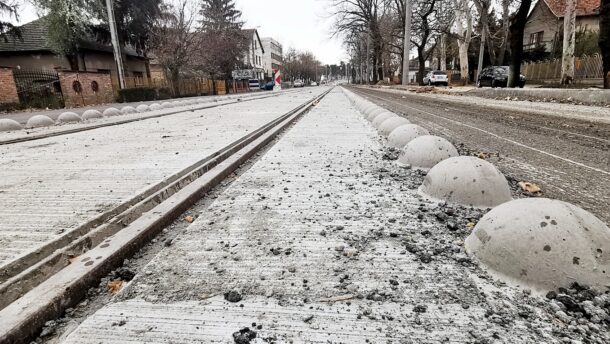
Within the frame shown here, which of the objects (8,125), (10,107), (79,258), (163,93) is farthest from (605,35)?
(163,93)

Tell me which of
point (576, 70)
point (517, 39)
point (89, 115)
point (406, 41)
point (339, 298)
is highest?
point (406, 41)

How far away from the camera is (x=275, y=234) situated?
2.69 m

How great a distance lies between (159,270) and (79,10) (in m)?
A: 34.2

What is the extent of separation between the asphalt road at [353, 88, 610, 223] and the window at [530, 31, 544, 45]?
47.4m

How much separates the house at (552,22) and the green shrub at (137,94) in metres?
38.3

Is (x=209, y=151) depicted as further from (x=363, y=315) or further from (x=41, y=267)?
(x=363, y=315)

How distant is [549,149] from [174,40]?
1381 inches

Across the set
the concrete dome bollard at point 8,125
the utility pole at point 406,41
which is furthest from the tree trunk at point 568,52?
the concrete dome bollard at point 8,125

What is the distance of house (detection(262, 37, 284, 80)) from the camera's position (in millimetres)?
111162

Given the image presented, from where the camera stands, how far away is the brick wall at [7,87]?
18.4 meters

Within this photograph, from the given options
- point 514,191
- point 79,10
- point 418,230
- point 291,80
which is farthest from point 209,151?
point 291,80

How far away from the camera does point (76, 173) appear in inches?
177

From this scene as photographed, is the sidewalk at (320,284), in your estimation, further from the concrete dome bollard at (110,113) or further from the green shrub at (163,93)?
the green shrub at (163,93)

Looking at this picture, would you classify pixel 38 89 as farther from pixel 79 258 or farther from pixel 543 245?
pixel 543 245
